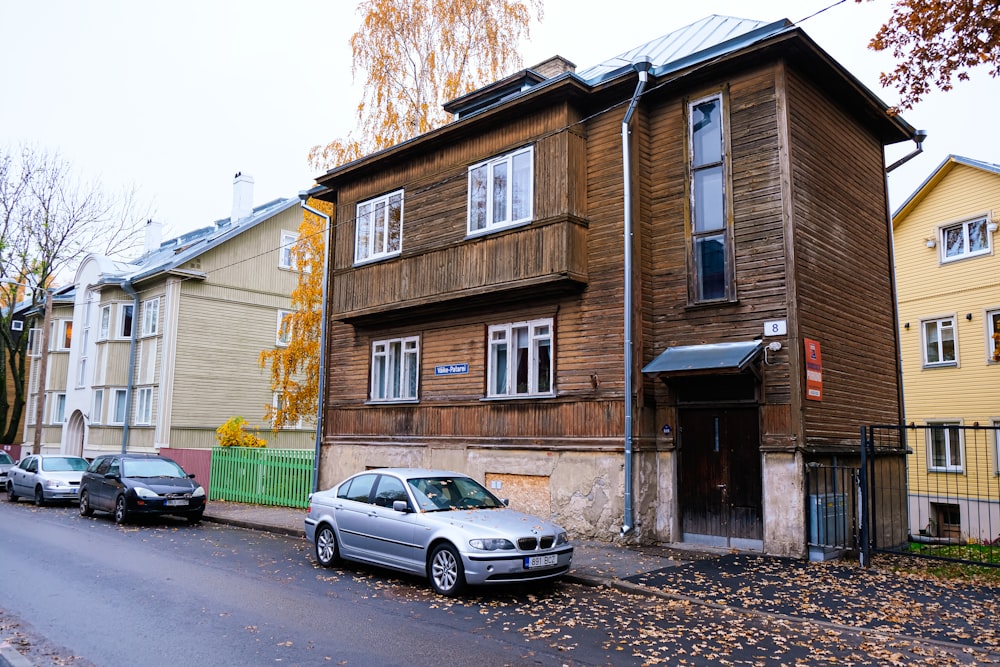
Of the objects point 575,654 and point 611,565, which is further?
point 611,565

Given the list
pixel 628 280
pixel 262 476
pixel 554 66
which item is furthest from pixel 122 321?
pixel 628 280

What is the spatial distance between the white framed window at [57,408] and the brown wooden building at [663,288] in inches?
1128

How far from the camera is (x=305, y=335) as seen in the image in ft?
82.1

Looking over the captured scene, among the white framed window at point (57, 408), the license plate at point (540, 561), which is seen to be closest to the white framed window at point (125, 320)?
the white framed window at point (57, 408)

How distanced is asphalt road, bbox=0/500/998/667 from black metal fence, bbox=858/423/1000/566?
3.68 meters

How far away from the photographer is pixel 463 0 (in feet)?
84.7

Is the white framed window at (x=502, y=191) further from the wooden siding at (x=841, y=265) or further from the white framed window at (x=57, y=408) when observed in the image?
the white framed window at (x=57, y=408)

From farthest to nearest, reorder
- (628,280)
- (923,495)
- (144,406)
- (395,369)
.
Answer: (144,406)
(923,495)
(395,369)
(628,280)

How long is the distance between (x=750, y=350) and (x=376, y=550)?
21.4 ft

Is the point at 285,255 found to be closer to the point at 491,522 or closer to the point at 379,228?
the point at 379,228

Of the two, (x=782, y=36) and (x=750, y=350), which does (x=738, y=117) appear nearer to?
(x=782, y=36)

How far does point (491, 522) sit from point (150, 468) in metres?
12.1

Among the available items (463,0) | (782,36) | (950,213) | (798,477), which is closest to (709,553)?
(798,477)

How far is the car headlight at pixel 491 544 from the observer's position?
9344 mm
